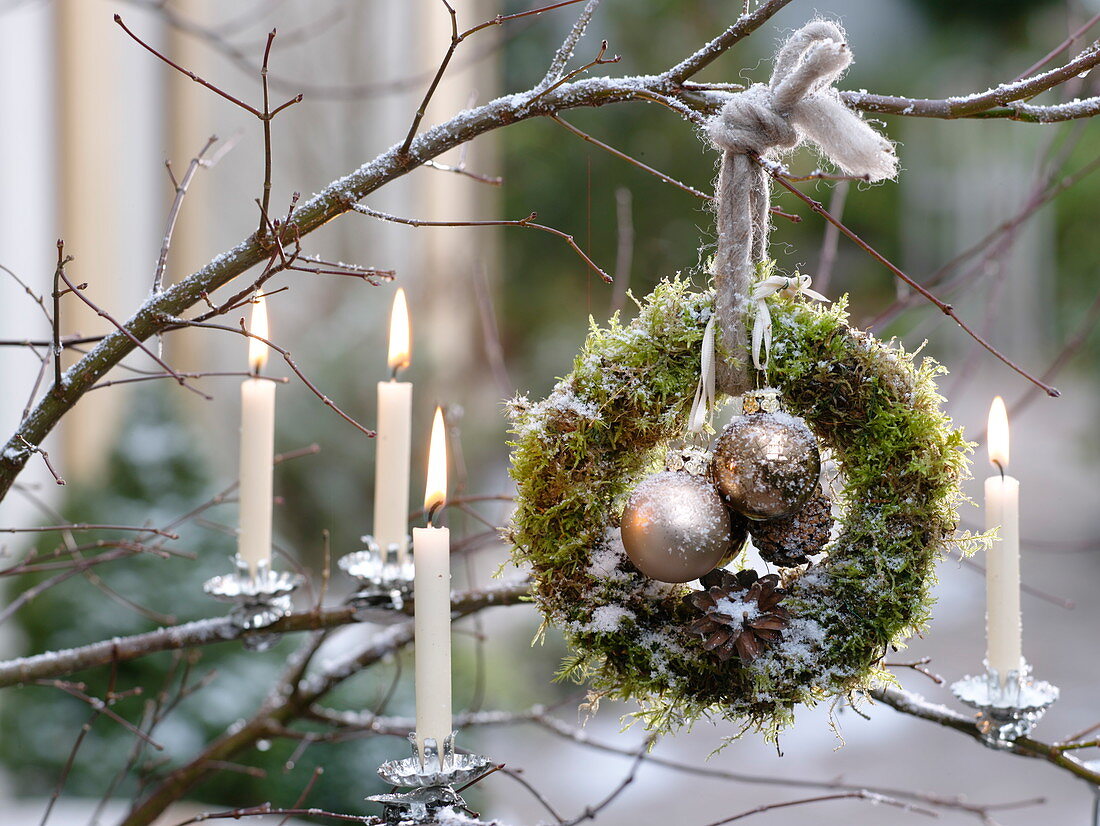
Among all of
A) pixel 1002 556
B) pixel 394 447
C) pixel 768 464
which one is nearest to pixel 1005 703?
pixel 1002 556

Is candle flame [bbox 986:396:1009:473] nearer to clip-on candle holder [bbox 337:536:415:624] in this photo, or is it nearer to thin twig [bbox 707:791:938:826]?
thin twig [bbox 707:791:938:826]

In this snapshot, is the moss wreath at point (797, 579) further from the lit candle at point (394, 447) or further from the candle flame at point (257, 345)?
the candle flame at point (257, 345)

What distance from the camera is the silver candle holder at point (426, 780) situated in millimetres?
627

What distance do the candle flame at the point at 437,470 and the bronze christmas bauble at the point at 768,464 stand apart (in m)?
0.19

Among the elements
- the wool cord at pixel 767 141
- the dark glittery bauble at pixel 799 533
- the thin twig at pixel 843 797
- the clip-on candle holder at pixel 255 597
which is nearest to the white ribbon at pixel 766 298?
the wool cord at pixel 767 141

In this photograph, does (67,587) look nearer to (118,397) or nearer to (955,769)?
(118,397)

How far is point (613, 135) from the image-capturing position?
6.21m

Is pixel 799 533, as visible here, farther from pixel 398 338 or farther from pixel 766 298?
pixel 398 338

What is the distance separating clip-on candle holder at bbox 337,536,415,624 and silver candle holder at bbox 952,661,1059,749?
478 millimetres

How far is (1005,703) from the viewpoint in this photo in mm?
772

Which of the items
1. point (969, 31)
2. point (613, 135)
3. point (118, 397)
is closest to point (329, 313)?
point (118, 397)

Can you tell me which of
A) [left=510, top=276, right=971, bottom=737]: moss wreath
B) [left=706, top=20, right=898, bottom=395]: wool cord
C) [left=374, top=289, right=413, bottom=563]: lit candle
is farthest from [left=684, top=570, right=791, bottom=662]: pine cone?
[left=374, top=289, right=413, bottom=563]: lit candle

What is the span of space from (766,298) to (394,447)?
0.41 m

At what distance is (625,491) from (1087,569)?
17.1ft
